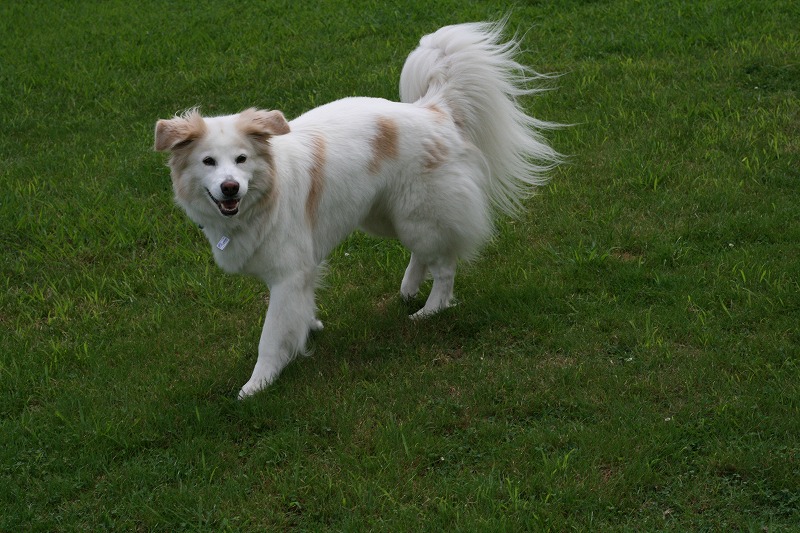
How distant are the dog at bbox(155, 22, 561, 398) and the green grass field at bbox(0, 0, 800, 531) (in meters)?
0.42

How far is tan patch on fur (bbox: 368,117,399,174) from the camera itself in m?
5.21

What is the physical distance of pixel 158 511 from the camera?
4152 millimetres

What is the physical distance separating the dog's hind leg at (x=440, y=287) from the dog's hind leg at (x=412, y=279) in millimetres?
201

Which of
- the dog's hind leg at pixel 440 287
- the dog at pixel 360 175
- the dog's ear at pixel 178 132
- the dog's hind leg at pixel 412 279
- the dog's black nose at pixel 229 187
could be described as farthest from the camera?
the dog's hind leg at pixel 412 279

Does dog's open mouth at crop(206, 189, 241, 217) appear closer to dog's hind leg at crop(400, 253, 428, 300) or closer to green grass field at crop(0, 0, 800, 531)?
green grass field at crop(0, 0, 800, 531)

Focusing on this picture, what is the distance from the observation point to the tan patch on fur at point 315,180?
16.7ft

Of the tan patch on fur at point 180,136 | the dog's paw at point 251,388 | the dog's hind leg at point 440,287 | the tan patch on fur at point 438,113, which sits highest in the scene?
the tan patch on fur at point 180,136

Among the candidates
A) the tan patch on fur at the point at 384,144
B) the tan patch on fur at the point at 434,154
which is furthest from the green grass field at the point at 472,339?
the tan patch on fur at the point at 384,144

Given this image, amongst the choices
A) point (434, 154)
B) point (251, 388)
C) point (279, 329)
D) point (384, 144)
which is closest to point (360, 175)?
point (384, 144)

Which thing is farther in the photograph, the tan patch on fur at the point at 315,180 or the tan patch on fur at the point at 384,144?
the tan patch on fur at the point at 384,144

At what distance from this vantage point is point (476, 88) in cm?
552

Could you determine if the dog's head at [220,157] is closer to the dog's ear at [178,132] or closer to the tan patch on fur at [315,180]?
the dog's ear at [178,132]

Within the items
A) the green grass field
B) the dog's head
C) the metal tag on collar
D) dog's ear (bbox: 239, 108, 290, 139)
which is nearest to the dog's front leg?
the green grass field

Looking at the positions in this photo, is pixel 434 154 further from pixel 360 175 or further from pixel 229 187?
pixel 229 187
